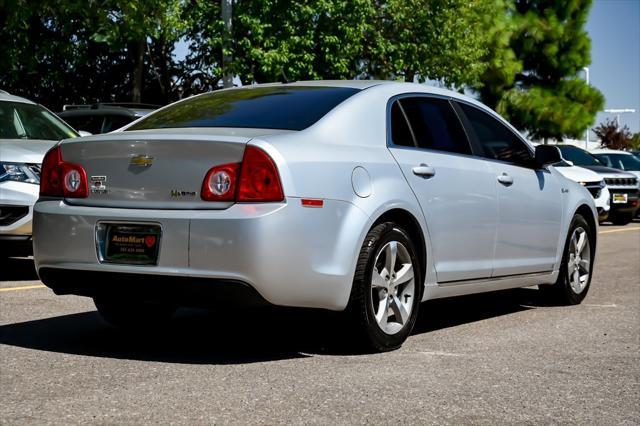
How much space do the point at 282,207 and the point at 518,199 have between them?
262cm

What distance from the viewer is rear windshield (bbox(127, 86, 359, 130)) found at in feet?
20.5

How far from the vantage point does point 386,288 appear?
6.29 metres

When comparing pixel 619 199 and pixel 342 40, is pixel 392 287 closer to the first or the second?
pixel 619 199

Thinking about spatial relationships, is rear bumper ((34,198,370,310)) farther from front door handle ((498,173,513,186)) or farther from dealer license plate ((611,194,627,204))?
dealer license plate ((611,194,627,204))

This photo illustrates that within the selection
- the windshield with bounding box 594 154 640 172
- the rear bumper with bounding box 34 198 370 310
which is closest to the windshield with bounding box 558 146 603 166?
the windshield with bounding box 594 154 640 172

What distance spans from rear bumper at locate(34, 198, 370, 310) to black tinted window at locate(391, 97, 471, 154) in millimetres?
1059

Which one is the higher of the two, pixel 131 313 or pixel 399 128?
pixel 399 128

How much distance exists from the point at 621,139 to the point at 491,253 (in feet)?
223

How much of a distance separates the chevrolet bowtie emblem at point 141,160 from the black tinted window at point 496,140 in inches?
98.3

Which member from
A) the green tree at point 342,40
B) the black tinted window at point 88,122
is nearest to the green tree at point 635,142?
the green tree at point 342,40

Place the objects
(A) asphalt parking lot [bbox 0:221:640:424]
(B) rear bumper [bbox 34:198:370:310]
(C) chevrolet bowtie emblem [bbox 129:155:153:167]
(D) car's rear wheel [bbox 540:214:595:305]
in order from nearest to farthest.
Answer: (A) asphalt parking lot [bbox 0:221:640:424] < (B) rear bumper [bbox 34:198:370:310] < (C) chevrolet bowtie emblem [bbox 129:155:153:167] < (D) car's rear wheel [bbox 540:214:595:305]

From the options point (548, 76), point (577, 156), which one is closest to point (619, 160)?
point (577, 156)

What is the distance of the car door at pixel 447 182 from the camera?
6.62 m

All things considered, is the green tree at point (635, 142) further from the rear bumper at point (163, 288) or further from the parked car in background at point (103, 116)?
the rear bumper at point (163, 288)
